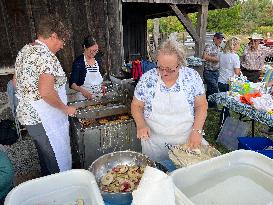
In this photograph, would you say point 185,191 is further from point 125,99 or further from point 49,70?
point 125,99

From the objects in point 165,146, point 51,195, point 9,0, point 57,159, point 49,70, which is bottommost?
point 57,159

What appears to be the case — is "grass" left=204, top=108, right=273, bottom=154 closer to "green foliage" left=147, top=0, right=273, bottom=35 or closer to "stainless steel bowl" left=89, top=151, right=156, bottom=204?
"stainless steel bowl" left=89, top=151, right=156, bottom=204

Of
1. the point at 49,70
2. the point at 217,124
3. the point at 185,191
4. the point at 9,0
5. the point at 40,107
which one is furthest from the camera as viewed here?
the point at 217,124

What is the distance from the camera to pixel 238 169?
154 centimetres

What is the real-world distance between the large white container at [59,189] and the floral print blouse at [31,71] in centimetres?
143

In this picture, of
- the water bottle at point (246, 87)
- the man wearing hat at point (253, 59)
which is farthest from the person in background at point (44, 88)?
the man wearing hat at point (253, 59)

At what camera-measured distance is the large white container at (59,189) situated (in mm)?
1383

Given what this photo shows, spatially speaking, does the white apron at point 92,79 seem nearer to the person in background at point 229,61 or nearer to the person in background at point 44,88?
the person in background at point 44,88

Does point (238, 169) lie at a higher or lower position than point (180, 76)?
lower

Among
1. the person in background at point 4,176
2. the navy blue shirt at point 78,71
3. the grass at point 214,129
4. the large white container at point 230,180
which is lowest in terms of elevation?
the grass at point 214,129

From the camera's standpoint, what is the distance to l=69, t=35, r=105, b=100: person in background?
13.1 ft

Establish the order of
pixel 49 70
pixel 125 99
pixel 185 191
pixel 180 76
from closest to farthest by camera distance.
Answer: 1. pixel 185 191
2. pixel 180 76
3. pixel 49 70
4. pixel 125 99

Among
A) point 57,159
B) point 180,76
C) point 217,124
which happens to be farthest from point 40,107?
point 217,124

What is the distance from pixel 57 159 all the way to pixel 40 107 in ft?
Result: 2.51
